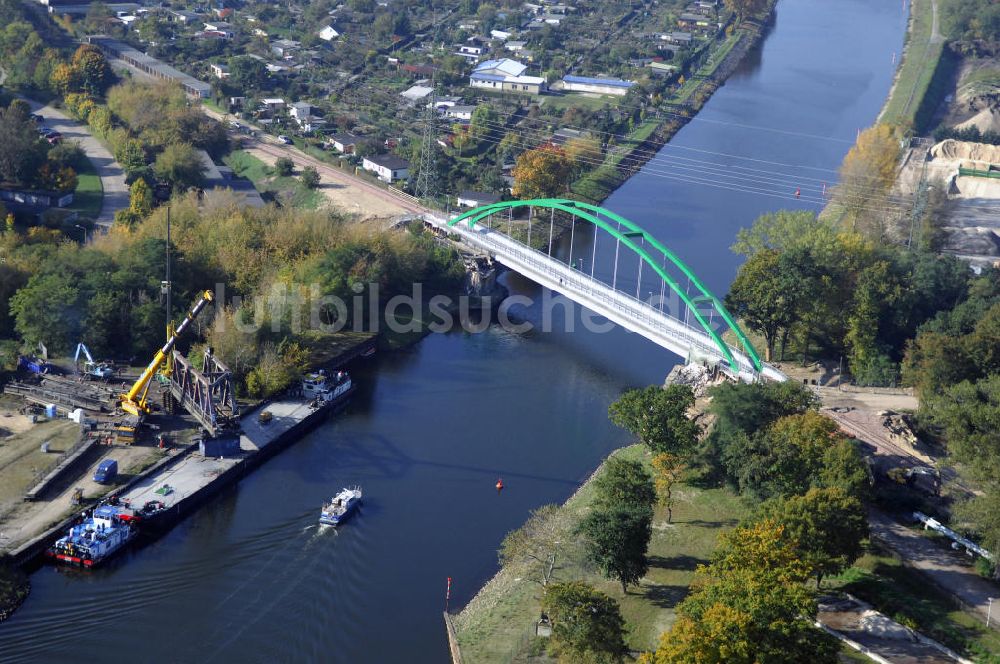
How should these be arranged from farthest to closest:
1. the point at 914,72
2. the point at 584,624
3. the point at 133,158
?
the point at 914,72, the point at 133,158, the point at 584,624

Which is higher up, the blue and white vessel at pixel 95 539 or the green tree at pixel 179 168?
the green tree at pixel 179 168

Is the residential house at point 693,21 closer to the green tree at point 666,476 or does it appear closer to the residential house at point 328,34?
the residential house at point 328,34

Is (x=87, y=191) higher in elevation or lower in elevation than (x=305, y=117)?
lower

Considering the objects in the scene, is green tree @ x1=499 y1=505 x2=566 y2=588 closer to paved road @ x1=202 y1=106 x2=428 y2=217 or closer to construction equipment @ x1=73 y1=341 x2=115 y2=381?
construction equipment @ x1=73 y1=341 x2=115 y2=381

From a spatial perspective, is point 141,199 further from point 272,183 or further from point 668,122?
point 668,122

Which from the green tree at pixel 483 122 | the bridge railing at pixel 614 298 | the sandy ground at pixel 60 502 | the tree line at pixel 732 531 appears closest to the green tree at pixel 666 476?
the tree line at pixel 732 531

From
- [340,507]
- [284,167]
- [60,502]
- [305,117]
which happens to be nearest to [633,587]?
[340,507]

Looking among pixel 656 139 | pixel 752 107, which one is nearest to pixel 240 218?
pixel 656 139
